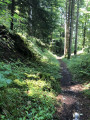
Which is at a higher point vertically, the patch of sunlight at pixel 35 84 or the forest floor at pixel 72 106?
the patch of sunlight at pixel 35 84

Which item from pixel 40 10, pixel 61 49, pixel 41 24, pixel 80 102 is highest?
pixel 40 10

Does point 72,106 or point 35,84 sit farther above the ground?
point 35,84

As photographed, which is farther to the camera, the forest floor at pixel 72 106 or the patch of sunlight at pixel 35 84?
the patch of sunlight at pixel 35 84

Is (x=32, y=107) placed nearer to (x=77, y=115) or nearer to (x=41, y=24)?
(x=77, y=115)

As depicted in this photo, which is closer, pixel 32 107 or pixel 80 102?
pixel 32 107

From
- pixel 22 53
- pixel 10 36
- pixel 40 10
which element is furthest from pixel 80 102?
pixel 40 10

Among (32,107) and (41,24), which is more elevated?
(41,24)

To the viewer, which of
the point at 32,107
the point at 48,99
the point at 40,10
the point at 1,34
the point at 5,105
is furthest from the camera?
the point at 40,10

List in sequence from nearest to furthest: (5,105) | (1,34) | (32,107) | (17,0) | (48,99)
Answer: (5,105), (32,107), (48,99), (1,34), (17,0)

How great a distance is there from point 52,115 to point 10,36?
5.82 m

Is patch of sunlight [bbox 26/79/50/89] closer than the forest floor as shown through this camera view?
No

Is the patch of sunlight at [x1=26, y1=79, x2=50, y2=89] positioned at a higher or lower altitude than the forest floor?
higher

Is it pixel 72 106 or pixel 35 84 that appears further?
pixel 35 84

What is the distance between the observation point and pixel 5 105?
2.78m
